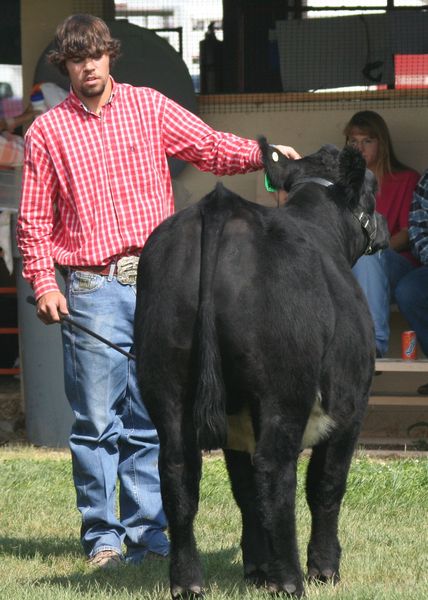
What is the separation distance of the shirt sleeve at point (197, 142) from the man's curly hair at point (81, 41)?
14.0 inches

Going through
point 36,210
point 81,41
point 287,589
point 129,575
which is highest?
point 81,41

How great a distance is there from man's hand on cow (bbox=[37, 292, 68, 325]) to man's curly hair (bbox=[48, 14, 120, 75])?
0.97m

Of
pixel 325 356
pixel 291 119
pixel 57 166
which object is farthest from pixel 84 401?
pixel 291 119

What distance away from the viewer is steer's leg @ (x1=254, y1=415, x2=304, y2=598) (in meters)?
4.22

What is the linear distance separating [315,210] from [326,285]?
20.7 inches

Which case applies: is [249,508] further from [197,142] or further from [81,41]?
[81,41]

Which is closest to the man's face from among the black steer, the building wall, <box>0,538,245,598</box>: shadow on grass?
the black steer

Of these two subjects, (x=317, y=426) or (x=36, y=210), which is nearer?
(x=317, y=426)

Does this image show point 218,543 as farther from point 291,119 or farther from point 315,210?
point 291,119

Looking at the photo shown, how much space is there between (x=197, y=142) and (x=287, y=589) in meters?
1.97

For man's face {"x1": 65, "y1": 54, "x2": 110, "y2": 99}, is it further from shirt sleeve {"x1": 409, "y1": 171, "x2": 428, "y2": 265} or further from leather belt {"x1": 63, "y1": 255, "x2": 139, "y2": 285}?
shirt sleeve {"x1": 409, "y1": 171, "x2": 428, "y2": 265}

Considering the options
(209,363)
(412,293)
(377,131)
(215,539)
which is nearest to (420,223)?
(412,293)

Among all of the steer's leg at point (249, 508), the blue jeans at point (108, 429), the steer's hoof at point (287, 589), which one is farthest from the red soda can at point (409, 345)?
the steer's hoof at point (287, 589)

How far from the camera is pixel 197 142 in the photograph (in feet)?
17.6
